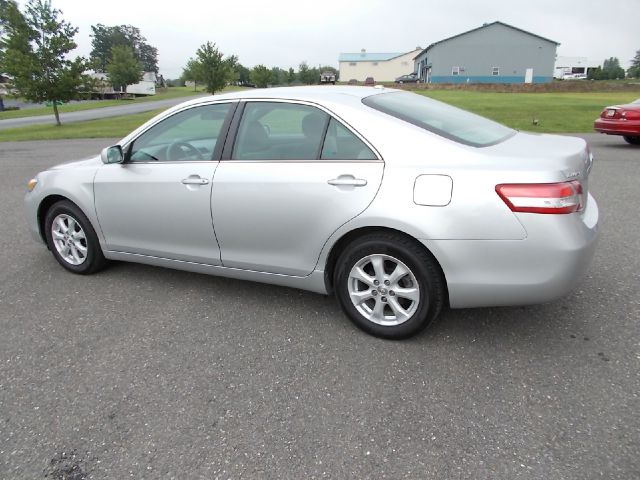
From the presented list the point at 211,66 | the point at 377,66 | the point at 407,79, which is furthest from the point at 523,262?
the point at 377,66

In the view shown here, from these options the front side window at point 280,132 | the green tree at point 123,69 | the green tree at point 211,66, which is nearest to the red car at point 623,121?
the front side window at point 280,132

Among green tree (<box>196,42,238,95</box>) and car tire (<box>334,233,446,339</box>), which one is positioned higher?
green tree (<box>196,42,238,95</box>)

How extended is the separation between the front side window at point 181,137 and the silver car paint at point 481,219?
3.83 ft

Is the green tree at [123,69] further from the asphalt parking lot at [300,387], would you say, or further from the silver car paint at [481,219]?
the silver car paint at [481,219]

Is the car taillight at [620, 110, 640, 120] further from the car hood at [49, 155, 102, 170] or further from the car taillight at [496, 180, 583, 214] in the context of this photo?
the car hood at [49, 155, 102, 170]

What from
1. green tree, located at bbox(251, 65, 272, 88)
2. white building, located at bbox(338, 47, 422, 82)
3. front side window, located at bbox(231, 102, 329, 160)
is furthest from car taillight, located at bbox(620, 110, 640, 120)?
white building, located at bbox(338, 47, 422, 82)

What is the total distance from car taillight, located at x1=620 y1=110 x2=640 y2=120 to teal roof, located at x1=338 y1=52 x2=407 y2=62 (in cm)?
8937

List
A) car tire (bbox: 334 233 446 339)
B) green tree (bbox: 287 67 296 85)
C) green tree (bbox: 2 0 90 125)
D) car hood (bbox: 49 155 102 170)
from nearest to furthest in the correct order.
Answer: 1. car tire (bbox: 334 233 446 339)
2. car hood (bbox: 49 155 102 170)
3. green tree (bbox: 2 0 90 125)
4. green tree (bbox: 287 67 296 85)

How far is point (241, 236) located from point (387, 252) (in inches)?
43.3

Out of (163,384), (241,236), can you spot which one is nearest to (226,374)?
(163,384)

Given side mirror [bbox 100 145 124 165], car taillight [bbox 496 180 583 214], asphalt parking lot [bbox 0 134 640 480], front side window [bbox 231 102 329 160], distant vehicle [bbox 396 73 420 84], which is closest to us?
asphalt parking lot [bbox 0 134 640 480]

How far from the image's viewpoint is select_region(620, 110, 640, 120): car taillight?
Answer: 11.5 metres

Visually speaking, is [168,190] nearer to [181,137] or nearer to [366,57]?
[181,137]

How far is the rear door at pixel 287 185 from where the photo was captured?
120 inches
